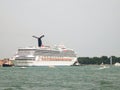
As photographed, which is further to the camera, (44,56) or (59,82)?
(44,56)

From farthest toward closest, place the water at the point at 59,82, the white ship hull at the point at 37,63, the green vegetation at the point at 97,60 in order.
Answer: the green vegetation at the point at 97,60
the white ship hull at the point at 37,63
the water at the point at 59,82

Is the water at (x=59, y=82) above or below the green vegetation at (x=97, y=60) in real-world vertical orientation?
below

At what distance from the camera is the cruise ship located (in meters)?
133

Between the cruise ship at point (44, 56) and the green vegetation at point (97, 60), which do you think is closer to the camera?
the cruise ship at point (44, 56)

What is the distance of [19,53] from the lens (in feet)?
462

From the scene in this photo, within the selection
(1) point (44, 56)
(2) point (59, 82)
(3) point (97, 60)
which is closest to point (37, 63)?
(1) point (44, 56)

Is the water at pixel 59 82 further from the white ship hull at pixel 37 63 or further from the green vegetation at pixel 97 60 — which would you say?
the green vegetation at pixel 97 60

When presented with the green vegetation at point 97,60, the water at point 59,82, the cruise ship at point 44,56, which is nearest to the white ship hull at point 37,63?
the cruise ship at point 44,56

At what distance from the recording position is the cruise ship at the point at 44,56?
438 feet

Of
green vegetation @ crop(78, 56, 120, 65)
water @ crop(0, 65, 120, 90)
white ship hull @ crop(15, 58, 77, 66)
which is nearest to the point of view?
water @ crop(0, 65, 120, 90)

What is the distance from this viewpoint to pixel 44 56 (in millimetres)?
137000

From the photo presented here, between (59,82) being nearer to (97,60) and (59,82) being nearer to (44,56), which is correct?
(44,56)

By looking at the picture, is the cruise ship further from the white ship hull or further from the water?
the water

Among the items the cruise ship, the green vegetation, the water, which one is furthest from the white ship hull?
the water
